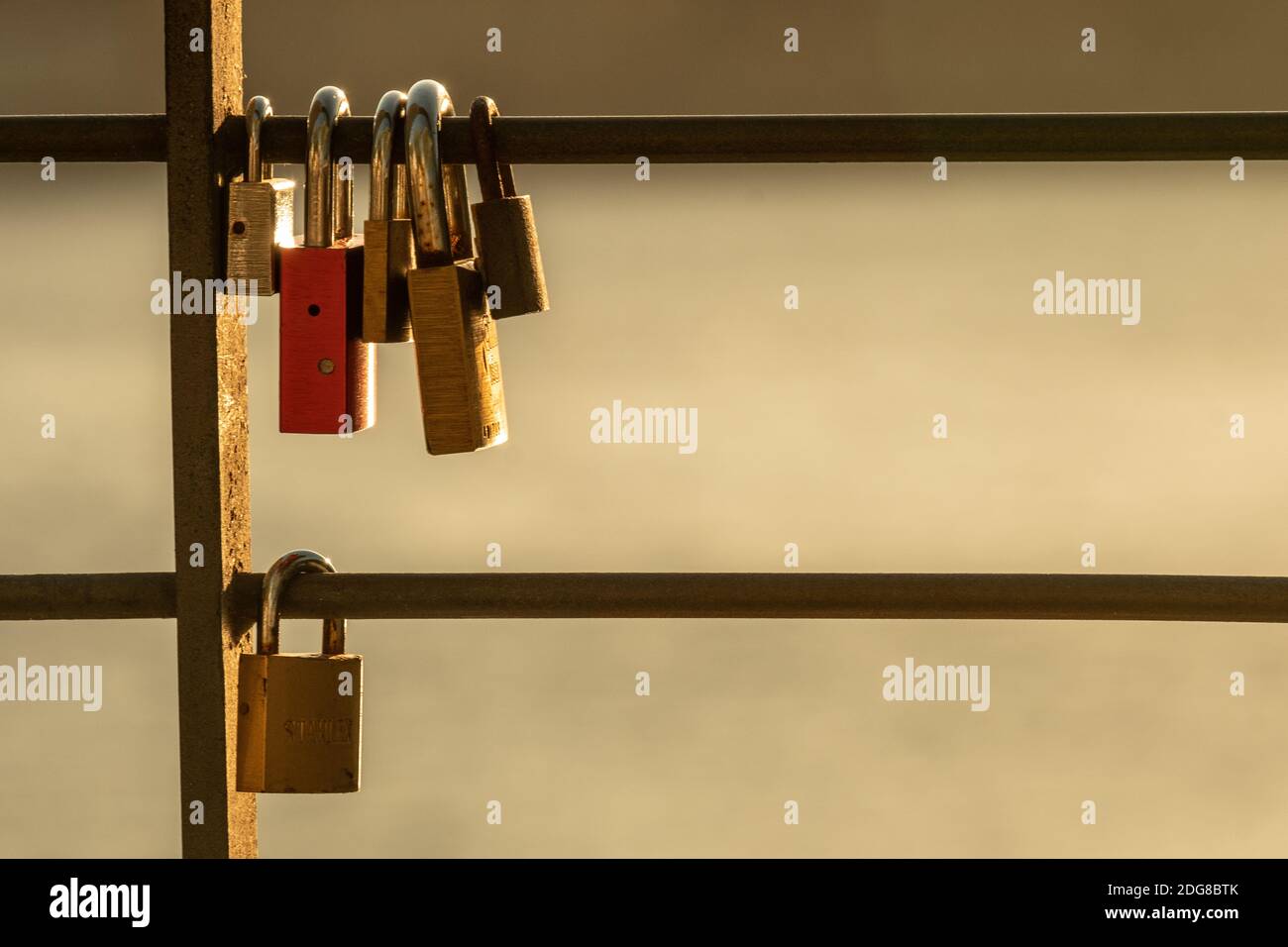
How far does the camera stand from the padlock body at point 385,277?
687 mm

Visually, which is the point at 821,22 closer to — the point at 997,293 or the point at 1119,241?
the point at 1119,241

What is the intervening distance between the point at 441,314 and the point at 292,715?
0.68ft

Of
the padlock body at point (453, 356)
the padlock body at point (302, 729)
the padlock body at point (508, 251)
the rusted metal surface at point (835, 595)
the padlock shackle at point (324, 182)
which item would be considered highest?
the padlock shackle at point (324, 182)

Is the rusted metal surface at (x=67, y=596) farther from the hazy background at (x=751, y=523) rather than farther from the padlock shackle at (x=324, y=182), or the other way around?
the hazy background at (x=751, y=523)

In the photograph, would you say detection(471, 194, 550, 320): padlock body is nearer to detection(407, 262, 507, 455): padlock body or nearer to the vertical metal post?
detection(407, 262, 507, 455): padlock body

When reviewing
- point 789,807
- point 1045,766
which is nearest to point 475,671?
point 789,807

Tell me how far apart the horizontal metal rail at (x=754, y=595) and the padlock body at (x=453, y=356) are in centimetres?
7

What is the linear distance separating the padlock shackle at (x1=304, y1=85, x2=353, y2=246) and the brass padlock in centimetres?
16

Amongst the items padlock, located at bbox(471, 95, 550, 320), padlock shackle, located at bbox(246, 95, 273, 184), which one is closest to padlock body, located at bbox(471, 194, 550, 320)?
padlock, located at bbox(471, 95, 550, 320)

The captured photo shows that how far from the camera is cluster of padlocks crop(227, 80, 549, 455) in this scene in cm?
68

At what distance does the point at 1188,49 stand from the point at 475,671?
34.0 ft

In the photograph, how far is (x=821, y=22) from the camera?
36.2ft

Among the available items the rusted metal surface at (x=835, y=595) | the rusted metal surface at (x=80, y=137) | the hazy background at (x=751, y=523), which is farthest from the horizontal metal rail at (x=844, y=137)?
the hazy background at (x=751, y=523)

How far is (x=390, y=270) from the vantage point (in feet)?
2.27
